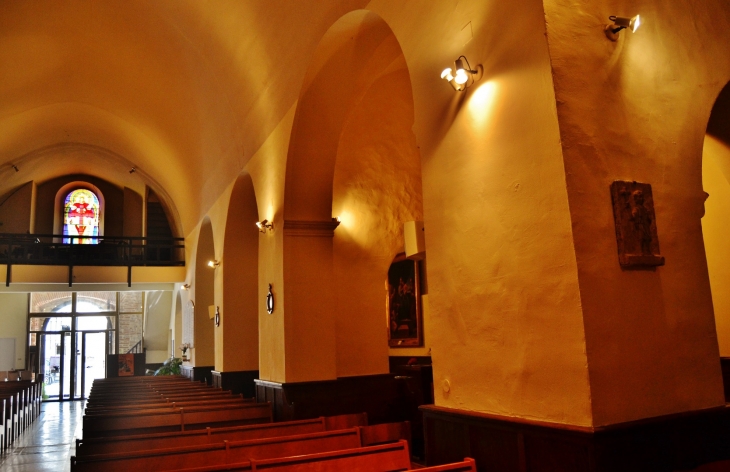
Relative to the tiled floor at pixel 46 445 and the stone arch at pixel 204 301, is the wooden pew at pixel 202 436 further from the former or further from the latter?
the stone arch at pixel 204 301

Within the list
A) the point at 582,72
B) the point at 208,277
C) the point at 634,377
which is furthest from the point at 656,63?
the point at 208,277

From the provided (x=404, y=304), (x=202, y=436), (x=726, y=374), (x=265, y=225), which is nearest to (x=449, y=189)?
(x=202, y=436)

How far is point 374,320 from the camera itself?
8.30 m

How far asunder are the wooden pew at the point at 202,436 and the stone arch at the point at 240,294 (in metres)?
5.49

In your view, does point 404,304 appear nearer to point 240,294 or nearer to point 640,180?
point 240,294

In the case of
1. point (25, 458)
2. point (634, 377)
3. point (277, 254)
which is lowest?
point (25, 458)

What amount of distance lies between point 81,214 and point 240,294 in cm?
1221

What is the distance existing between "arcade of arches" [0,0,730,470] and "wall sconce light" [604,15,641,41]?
0.27 feet

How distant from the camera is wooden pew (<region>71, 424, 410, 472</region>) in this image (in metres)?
→ 3.99

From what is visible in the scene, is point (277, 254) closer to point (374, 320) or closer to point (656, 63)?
point (374, 320)

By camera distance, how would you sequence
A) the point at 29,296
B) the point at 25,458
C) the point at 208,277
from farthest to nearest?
the point at 29,296, the point at 208,277, the point at 25,458

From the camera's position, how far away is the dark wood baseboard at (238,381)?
1084 cm

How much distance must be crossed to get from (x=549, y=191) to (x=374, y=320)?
5.28 metres

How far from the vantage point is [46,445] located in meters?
10.4
